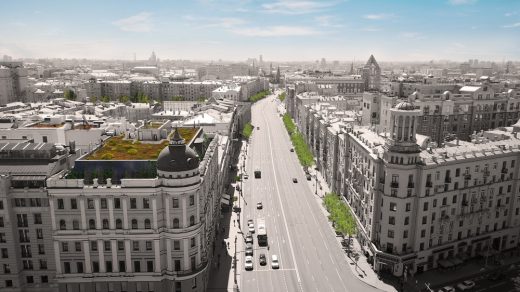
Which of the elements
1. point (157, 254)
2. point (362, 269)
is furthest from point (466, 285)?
point (157, 254)

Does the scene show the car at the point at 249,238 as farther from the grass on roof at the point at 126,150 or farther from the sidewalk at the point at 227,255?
the grass on roof at the point at 126,150

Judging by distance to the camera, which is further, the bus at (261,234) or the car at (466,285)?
the bus at (261,234)

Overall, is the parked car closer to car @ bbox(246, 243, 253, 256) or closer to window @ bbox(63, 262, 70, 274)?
car @ bbox(246, 243, 253, 256)

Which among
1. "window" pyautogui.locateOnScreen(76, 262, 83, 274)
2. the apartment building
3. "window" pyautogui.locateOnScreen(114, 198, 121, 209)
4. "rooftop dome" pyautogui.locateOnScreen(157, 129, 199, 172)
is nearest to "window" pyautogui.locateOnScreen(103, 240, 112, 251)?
the apartment building

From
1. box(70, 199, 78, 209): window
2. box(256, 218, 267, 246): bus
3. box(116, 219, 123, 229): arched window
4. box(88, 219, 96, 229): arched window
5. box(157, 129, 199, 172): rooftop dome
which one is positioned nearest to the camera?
box(157, 129, 199, 172): rooftop dome

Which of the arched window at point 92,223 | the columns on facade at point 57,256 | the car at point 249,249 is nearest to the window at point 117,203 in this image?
the arched window at point 92,223

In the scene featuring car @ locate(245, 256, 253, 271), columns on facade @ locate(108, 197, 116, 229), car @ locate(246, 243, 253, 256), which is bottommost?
car @ locate(245, 256, 253, 271)

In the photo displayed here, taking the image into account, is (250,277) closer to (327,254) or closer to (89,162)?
(327,254)

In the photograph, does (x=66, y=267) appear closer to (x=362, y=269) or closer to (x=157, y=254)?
(x=157, y=254)
